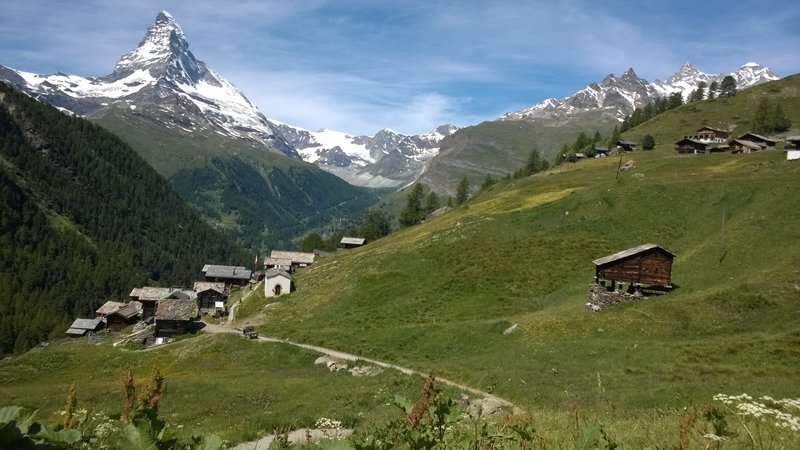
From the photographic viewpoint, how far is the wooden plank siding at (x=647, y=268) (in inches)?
1879

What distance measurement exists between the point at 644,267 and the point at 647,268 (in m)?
0.27

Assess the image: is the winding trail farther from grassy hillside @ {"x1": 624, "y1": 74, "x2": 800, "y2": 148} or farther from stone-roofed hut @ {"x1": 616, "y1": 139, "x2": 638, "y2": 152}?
grassy hillside @ {"x1": 624, "y1": 74, "x2": 800, "y2": 148}

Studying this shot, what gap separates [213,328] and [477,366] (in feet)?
177

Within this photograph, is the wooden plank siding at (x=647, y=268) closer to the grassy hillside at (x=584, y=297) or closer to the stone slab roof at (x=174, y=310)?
the grassy hillside at (x=584, y=297)

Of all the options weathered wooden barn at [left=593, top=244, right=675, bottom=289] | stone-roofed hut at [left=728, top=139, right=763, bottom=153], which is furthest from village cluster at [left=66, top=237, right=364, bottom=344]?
stone-roofed hut at [left=728, top=139, right=763, bottom=153]

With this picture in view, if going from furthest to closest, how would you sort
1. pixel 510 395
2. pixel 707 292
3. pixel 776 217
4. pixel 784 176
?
pixel 784 176, pixel 776 217, pixel 707 292, pixel 510 395

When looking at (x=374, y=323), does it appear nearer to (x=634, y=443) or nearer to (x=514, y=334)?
(x=514, y=334)

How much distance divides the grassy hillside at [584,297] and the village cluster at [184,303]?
16718mm

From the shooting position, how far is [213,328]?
77438 mm

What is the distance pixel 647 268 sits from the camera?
47781 mm

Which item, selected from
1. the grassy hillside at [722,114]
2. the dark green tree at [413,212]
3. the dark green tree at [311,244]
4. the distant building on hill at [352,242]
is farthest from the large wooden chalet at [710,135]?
the dark green tree at [311,244]

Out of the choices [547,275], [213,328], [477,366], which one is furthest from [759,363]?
[213,328]

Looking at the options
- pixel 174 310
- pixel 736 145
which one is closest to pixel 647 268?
pixel 174 310

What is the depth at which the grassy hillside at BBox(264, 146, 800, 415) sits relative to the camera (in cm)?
2806
